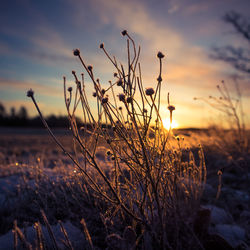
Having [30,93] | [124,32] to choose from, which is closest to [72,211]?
[30,93]

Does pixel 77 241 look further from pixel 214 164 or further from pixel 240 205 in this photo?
pixel 214 164

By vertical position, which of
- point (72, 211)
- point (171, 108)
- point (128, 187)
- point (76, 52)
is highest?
point (76, 52)

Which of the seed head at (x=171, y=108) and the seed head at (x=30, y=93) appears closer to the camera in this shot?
the seed head at (x=30, y=93)

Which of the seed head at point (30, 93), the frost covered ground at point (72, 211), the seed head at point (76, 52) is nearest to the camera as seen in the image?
the seed head at point (30, 93)

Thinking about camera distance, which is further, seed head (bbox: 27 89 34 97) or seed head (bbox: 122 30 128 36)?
seed head (bbox: 122 30 128 36)

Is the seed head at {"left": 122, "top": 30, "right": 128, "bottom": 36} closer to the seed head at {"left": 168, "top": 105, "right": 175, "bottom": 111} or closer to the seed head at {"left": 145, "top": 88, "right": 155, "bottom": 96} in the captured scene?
the seed head at {"left": 145, "top": 88, "right": 155, "bottom": 96}

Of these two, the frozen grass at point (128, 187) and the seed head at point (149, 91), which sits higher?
the seed head at point (149, 91)

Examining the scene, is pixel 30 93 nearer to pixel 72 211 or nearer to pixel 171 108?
pixel 171 108

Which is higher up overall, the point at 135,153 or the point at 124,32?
the point at 124,32

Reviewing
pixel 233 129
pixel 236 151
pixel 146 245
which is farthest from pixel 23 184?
pixel 233 129

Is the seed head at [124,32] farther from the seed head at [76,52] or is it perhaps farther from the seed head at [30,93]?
the seed head at [30,93]

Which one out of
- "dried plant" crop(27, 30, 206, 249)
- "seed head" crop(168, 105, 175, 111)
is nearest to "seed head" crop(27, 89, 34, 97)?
"dried plant" crop(27, 30, 206, 249)

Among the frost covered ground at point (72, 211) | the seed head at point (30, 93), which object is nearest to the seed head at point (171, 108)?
the seed head at point (30, 93)

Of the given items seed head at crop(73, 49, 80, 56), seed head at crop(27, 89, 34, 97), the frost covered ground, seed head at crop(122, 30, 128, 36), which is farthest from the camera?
the frost covered ground
